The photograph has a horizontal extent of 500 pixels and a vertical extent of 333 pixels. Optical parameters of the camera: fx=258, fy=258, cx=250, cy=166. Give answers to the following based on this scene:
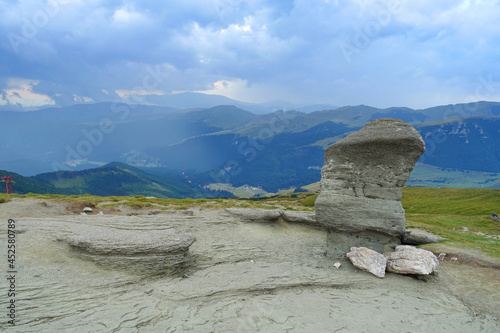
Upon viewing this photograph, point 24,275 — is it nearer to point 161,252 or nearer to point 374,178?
point 161,252

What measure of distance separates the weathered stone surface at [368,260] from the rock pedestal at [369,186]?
1487 mm

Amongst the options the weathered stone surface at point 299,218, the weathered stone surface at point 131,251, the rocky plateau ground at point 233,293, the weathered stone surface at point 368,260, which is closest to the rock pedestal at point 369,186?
the weathered stone surface at point 368,260

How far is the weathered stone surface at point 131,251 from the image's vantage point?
14766 millimetres

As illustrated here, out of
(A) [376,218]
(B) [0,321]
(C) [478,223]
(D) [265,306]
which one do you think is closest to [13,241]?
(B) [0,321]

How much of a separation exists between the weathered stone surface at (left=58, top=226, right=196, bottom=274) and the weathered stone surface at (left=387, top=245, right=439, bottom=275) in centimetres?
1339

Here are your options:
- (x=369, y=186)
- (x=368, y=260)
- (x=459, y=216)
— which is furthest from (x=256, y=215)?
(x=459, y=216)

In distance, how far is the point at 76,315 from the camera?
34.6ft

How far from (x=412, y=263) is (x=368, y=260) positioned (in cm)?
250

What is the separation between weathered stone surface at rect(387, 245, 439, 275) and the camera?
51.8 feet

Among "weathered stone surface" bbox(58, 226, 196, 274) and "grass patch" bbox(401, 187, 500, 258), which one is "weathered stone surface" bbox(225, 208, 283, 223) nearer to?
"weathered stone surface" bbox(58, 226, 196, 274)

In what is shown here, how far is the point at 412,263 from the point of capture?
1602 cm

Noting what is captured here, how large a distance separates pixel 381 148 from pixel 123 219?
21960 mm

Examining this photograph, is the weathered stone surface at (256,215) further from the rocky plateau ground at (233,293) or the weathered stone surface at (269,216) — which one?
the rocky plateau ground at (233,293)

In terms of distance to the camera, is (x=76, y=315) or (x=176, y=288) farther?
(x=176, y=288)
